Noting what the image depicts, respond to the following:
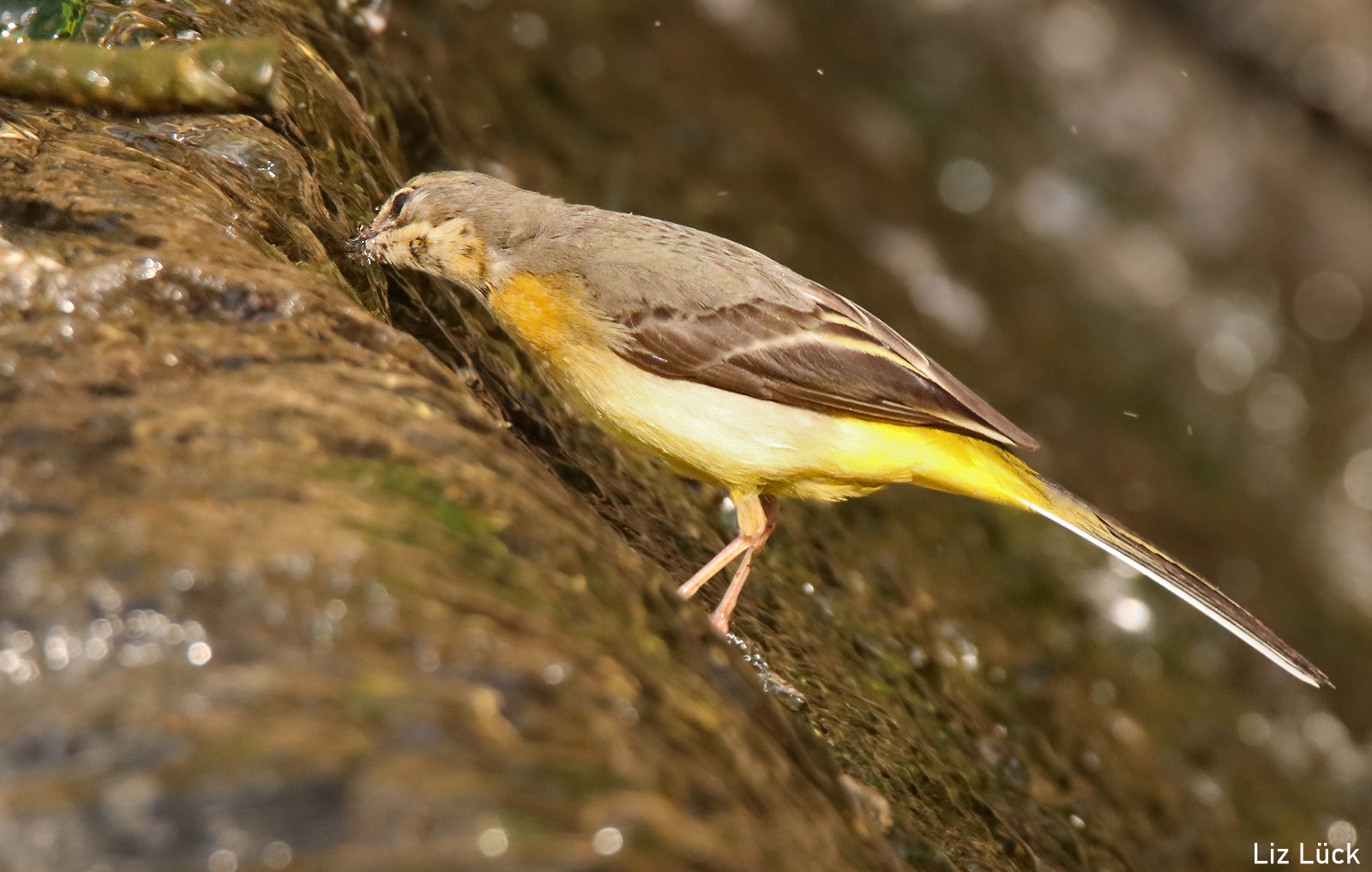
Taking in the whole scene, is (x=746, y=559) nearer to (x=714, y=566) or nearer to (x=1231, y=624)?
(x=714, y=566)

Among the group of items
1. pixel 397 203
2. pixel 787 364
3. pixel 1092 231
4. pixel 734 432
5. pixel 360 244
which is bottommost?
pixel 734 432

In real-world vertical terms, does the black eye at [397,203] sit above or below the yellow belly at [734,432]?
above

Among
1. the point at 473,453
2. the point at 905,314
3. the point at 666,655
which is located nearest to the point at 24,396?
the point at 473,453

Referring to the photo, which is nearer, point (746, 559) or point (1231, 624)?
point (1231, 624)

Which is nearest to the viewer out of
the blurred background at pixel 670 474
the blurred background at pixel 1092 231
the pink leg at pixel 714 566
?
the blurred background at pixel 670 474

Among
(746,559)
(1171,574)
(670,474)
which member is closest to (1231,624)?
(1171,574)

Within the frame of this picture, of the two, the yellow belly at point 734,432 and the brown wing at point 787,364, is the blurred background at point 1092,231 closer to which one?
the yellow belly at point 734,432

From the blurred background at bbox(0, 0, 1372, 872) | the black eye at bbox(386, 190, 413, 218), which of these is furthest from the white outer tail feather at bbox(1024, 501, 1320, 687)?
the black eye at bbox(386, 190, 413, 218)

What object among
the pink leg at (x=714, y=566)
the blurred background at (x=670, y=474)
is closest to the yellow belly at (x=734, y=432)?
the pink leg at (x=714, y=566)
